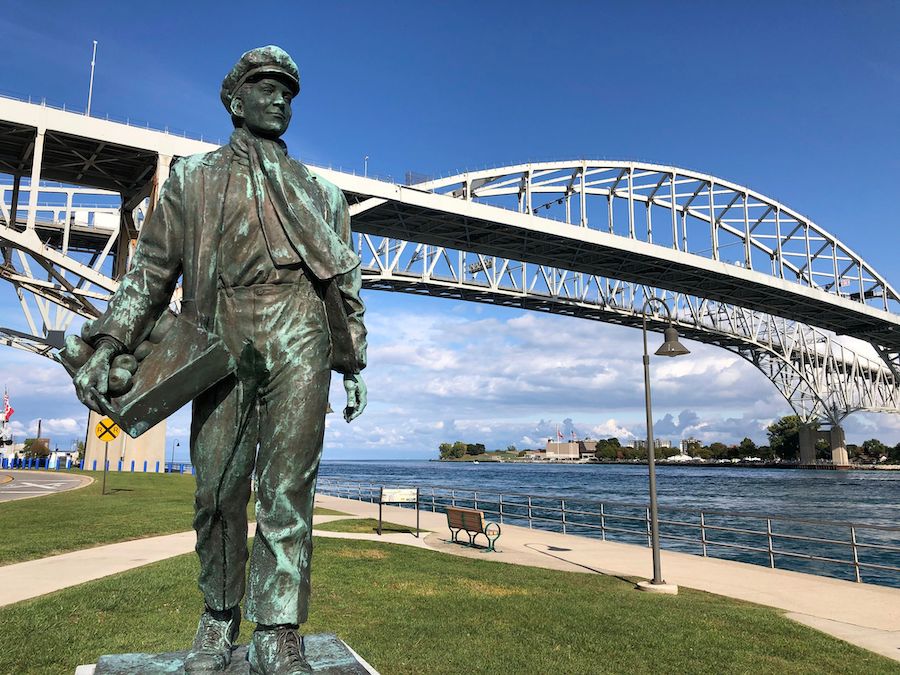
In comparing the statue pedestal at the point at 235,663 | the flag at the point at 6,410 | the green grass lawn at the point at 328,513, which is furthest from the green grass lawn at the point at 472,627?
the flag at the point at 6,410

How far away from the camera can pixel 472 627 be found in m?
6.23

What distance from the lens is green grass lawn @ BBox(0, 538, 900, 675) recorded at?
17.0 ft

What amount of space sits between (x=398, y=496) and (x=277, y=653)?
12377 mm

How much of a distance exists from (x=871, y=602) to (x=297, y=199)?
28.7 feet

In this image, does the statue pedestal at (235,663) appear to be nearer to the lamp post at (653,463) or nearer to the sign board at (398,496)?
the lamp post at (653,463)

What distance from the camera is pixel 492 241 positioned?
40844 millimetres

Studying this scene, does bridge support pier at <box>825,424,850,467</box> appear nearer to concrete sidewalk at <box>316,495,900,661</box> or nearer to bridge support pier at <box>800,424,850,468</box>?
bridge support pier at <box>800,424,850,468</box>

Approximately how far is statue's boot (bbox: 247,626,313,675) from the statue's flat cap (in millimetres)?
2212

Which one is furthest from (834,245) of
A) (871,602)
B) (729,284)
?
(871,602)

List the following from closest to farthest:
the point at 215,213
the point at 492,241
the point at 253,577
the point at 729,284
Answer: the point at 253,577, the point at 215,213, the point at 492,241, the point at 729,284

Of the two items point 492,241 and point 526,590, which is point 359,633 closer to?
point 526,590

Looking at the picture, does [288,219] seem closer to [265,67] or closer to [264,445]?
[265,67]

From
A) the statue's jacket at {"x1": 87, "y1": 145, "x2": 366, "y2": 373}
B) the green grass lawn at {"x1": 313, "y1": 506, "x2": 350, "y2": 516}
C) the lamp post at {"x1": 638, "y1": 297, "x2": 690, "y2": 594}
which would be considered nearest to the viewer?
the statue's jacket at {"x1": 87, "y1": 145, "x2": 366, "y2": 373}

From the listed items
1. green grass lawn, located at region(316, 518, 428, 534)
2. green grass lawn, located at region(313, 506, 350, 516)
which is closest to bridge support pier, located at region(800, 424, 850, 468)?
green grass lawn, located at region(313, 506, 350, 516)
